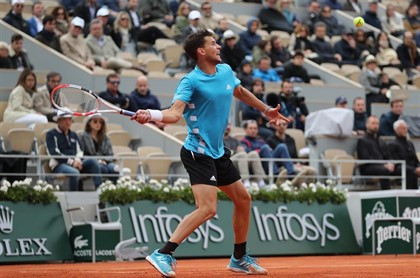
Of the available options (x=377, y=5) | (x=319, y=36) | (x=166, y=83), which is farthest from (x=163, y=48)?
(x=377, y=5)

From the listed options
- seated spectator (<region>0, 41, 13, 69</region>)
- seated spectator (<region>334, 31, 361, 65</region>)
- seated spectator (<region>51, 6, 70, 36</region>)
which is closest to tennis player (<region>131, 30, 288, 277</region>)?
seated spectator (<region>0, 41, 13, 69</region>)

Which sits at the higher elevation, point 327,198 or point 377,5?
point 377,5

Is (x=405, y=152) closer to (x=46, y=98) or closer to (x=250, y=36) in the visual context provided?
(x=250, y=36)

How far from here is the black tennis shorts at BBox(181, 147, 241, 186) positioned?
10.1m

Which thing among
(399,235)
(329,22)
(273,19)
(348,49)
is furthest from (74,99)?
(329,22)

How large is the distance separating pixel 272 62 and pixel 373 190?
17.4ft

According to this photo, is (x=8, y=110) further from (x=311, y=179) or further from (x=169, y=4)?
(x=169, y=4)

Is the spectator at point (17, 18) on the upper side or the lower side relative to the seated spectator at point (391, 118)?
upper

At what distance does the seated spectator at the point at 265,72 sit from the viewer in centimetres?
2291

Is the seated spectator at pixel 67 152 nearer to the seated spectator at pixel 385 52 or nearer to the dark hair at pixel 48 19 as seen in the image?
the dark hair at pixel 48 19

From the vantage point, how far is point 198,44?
34.2 feet

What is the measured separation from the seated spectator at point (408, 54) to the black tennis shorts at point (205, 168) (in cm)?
1736

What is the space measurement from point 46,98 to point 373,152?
584 centimetres

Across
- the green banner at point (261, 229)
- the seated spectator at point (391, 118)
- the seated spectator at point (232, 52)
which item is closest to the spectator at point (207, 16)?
the seated spectator at point (232, 52)
